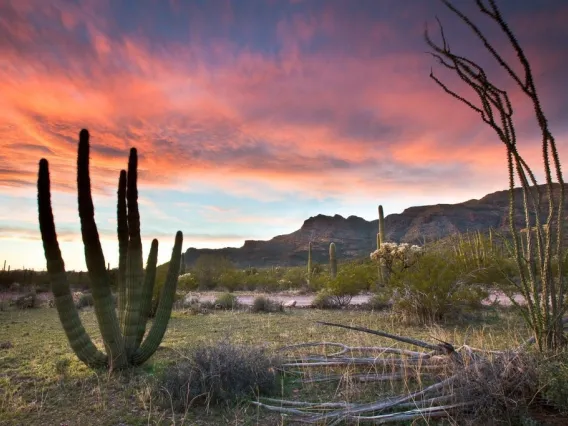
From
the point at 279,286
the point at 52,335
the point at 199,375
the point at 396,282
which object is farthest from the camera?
the point at 279,286

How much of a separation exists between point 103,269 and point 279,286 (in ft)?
84.5

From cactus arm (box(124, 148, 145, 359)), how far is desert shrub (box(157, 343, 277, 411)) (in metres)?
1.68

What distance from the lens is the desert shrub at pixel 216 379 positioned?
222 inches

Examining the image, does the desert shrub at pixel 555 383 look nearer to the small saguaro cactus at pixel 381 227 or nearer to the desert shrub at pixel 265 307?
the desert shrub at pixel 265 307

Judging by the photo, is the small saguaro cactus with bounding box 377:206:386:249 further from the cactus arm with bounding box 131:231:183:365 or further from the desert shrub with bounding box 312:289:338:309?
the cactus arm with bounding box 131:231:183:365

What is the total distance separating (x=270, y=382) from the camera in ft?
20.0

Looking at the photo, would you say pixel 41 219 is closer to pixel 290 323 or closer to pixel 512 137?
pixel 512 137

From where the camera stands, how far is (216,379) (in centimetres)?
583

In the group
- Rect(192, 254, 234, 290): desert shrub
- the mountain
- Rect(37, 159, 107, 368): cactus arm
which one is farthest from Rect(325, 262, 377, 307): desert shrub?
the mountain

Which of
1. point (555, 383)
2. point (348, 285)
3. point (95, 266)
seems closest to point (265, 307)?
point (348, 285)

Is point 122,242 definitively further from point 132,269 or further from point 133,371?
point 133,371

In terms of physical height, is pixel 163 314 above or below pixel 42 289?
below

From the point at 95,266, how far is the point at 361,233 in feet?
383

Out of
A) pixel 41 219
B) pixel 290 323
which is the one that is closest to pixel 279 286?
pixel 290 323
